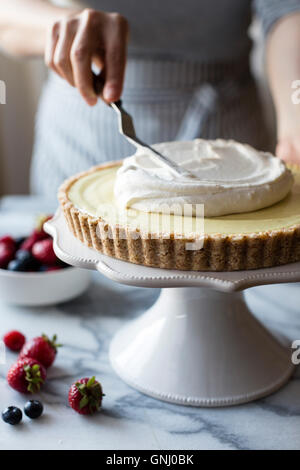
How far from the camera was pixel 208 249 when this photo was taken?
96 centimetres

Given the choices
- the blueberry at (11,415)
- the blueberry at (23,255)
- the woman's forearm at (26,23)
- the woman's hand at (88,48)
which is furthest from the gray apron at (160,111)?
the blueberry at (11,415)

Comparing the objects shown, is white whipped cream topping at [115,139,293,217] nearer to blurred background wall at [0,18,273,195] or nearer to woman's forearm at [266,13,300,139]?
woman's forearm at [266,13,300,139]

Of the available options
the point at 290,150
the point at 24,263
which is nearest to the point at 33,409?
the point at 24,263

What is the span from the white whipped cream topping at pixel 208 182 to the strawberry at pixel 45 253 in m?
0.35

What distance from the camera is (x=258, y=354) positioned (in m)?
1.15

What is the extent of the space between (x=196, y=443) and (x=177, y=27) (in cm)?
135

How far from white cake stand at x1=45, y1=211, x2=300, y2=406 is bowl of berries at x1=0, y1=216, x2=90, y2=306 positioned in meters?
0.21

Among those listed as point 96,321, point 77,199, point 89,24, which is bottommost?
point 96,321

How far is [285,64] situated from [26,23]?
32.9 inches

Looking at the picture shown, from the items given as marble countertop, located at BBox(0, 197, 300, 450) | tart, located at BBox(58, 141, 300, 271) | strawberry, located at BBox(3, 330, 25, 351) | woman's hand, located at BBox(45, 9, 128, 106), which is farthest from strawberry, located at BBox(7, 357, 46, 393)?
woman's hand, located at BBox(45, 9, 128, 106)

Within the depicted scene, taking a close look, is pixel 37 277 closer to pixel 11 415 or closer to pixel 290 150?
pixel 11 415
